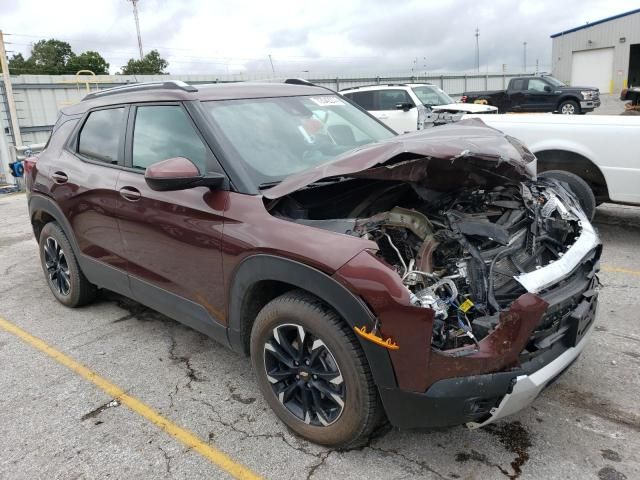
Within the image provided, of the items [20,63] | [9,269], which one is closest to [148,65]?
[20,63]

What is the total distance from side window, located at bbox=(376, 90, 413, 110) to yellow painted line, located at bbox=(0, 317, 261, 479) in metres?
10.6

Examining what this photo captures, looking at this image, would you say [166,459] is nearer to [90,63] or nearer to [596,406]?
[596,406]

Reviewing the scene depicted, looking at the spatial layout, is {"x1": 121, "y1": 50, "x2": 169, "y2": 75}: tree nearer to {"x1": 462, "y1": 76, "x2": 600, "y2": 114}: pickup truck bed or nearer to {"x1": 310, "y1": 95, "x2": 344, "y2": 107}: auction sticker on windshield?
{"x1": 462, "y1": 76, "x2": 600, "y2": 114}: pickup truck bed

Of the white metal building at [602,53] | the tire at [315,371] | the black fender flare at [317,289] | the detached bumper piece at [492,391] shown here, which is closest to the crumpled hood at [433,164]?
the black fender flare at [317,289]

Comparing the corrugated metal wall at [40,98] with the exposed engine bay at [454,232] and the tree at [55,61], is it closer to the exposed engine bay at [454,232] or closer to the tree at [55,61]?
the exposed engine bay at [454,232]

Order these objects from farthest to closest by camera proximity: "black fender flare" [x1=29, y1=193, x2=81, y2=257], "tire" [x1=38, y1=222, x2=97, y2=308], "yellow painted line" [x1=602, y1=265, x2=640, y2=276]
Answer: "yellow painted line" [x1=602, y1=265, x2=640, y2=276] → "tire" [x1=38, y1=222, x2=97, y2=308] → "black fender flare" [x1=29, y1=193, x2=81, y2=257]

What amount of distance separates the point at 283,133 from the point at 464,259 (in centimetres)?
149

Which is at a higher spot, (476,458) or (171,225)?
(171,225)

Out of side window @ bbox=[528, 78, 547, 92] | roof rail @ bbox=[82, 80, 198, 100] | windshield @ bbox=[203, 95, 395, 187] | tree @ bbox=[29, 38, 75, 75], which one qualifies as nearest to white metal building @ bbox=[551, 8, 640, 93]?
side window @ bbox=[528, 78, 547, 92]

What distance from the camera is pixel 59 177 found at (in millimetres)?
4297

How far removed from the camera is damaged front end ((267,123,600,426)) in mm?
2207

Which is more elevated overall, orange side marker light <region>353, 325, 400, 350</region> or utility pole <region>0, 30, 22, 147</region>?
utility pole <region>0, 30, 22, 147</region>

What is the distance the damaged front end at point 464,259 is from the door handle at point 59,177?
2.35 m

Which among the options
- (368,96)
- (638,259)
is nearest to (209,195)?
(638,259)
